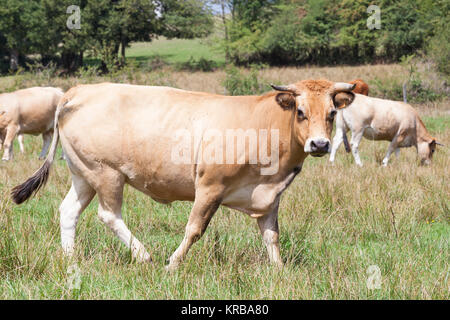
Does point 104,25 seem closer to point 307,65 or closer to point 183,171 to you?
point 307,65

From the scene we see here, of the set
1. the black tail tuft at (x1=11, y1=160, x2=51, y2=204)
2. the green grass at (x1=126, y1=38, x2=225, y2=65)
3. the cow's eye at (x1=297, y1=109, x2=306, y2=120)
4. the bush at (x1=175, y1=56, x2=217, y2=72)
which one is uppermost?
the green grass at (x1=126, y1=38, x2=225, y2=65)

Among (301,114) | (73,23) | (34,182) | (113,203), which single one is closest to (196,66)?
(73,23)

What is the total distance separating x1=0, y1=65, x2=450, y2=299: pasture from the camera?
12.1ft

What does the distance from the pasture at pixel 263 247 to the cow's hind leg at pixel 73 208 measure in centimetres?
14

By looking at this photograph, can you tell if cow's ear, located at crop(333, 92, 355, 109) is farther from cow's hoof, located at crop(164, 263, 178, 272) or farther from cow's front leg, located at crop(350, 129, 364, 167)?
cow's front leg, located at crop(350, 129, 364, 167)

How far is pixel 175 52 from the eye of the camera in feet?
204

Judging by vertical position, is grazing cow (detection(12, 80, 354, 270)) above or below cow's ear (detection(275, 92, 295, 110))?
below

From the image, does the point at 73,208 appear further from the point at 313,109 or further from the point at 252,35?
the point at 252,35

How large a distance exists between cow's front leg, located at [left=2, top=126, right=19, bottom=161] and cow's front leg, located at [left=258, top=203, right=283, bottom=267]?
8823 millimetres

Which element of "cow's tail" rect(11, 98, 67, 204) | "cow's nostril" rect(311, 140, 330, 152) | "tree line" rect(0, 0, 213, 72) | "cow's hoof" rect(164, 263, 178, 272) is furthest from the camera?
"tree line" rect(0, 0, 213, 72)

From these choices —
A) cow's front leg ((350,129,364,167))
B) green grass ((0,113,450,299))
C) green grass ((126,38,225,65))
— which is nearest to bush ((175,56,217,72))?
green grass ((126,38,225,65))

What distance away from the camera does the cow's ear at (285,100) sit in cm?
449
